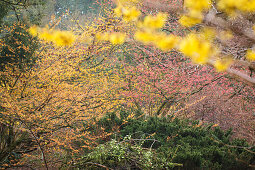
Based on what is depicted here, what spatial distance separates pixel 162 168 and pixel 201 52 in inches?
78.1

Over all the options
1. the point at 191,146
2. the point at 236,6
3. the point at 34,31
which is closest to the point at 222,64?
the point at 236,6

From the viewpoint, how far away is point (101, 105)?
638cm

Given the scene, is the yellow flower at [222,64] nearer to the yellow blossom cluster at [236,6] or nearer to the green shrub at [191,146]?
the yellow blossom cluster at [236,6]

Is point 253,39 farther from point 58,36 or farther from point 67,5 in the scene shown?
point 67,5

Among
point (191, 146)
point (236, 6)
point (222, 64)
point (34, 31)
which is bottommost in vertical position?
point (191, 146)

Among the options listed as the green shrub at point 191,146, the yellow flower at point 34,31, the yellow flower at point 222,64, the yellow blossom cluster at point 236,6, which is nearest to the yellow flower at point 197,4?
the yellow blossom cluster at point 236,6

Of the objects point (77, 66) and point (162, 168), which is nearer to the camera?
point (162, 168)

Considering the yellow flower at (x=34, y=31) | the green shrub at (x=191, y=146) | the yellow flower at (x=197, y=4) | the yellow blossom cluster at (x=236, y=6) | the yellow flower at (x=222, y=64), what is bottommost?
the green shrub at (x=191, y=146)

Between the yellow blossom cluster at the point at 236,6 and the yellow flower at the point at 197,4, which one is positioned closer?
the yellow blossom cluster at the point at 236,6

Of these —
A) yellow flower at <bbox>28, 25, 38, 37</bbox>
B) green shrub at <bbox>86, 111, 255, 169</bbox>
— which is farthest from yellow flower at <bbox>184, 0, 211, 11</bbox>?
yellow flower at <bbox>28, 25, 38, 37</bbox>

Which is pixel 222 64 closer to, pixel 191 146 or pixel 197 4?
pixel 197 4

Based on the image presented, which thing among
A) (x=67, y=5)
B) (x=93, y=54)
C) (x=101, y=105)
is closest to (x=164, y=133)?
(x=101, y=105)

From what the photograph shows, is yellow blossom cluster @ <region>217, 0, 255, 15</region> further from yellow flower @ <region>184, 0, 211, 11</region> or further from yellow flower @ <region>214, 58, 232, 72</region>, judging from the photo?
yellow flower @ <region>214, 58, 232, 72</region>

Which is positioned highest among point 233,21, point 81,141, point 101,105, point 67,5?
point 67,5
